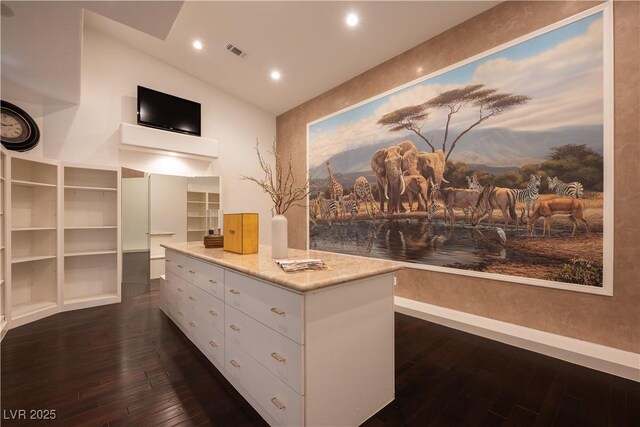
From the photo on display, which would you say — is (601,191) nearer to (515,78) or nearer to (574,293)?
(574,293)

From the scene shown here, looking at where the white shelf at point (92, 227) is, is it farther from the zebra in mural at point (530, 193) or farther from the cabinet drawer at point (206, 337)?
the zebra in mural at point (530, 193)

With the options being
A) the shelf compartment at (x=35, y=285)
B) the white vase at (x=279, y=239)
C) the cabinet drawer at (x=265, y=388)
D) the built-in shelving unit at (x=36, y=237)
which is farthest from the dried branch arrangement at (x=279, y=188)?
the shelf compartment at (x=35, y=285)

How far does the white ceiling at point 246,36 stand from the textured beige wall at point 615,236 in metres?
0.24

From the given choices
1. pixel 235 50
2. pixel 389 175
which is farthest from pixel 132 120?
pixel 389 175

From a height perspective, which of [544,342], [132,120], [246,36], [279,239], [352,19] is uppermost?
[246,36]

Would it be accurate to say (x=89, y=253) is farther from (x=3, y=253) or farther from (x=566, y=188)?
(x=566, y=188)

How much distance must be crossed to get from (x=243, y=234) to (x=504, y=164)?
2667 mm

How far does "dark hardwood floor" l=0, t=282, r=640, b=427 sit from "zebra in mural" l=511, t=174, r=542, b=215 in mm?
1370

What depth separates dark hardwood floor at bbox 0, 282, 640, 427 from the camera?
1.64m

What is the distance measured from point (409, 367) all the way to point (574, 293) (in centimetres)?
162

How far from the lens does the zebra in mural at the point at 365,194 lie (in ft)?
13.5

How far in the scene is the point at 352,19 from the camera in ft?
10.7

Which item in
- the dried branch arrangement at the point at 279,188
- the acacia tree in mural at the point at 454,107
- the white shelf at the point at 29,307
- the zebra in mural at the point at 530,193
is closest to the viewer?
the dried branch arrangement at the point at 279,188

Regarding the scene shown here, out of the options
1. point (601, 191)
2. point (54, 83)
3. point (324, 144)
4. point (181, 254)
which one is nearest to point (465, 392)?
point (601, 191)
